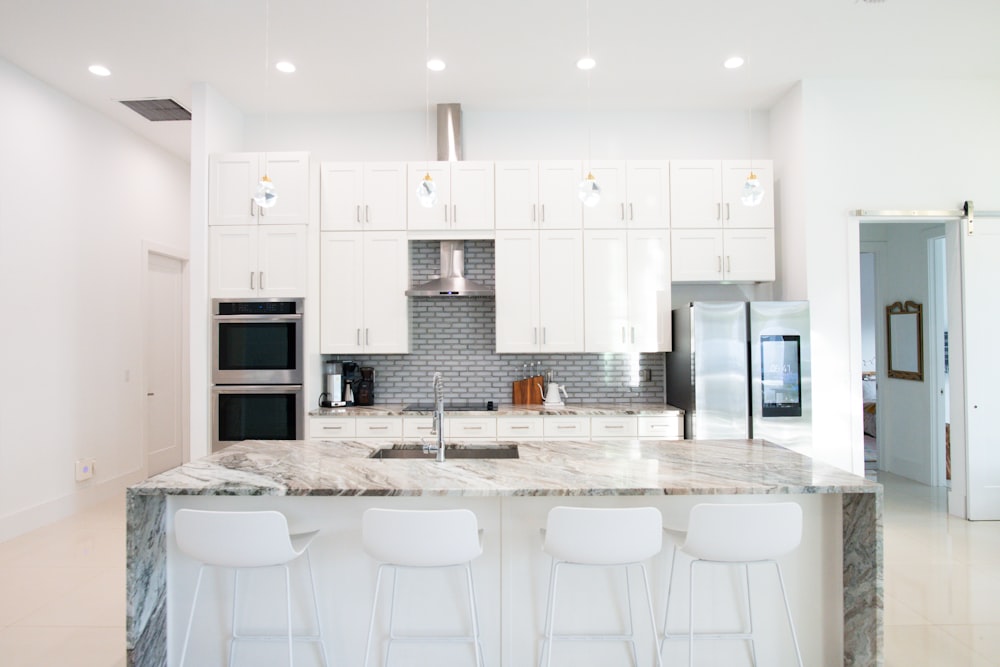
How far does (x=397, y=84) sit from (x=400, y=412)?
2.51m

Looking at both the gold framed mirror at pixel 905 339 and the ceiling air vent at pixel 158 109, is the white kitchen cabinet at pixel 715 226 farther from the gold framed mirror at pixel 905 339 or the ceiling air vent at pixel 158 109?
the ceiling air vent at pixel 158 109

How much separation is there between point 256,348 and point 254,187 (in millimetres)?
1236

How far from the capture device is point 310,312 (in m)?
4.23

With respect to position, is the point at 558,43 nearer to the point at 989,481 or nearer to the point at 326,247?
the point at 326,247

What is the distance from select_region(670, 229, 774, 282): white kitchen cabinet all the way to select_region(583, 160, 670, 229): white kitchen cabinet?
0.24 metres

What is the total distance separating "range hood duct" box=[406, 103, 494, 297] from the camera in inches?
168

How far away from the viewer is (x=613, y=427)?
13.6ft

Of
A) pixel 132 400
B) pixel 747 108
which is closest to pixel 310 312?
pixel 132 400

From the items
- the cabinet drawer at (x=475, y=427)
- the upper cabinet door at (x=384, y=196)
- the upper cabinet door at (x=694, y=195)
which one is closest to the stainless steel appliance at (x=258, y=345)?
the upper cabinet door at (x=384, y=196)

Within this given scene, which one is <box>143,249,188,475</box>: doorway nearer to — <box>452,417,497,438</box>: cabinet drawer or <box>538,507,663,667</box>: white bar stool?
<box>452,417,497,438</box>: cabinet drawer

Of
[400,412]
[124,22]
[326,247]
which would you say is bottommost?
[400,412]

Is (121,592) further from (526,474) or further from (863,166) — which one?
(863,166)

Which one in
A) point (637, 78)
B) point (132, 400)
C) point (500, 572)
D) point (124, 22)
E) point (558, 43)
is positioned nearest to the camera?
point (500, 572)

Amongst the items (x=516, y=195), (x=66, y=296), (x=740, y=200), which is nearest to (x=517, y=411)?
(x=516, y=195)
